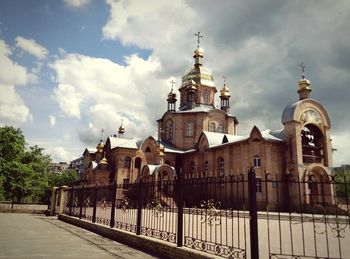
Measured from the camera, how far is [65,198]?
782 inches

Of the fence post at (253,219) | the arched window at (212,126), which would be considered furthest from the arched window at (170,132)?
the fence post at (253,219)

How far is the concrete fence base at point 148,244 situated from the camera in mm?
6527

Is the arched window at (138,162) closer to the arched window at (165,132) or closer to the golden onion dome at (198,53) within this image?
the arched window at (165,132)

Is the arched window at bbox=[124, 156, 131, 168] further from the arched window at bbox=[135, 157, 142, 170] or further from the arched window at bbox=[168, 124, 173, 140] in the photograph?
the arched window at bbox=[168, 124, 173, 140]

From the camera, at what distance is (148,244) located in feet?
26.6

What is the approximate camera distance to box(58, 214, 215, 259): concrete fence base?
21.4ft

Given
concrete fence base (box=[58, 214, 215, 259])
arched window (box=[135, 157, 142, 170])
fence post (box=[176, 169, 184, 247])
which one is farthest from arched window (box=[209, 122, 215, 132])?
fence post (box=[176, 169, 184, 247])

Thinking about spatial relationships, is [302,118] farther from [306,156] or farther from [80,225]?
[80,225]

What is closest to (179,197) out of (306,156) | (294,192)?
(294,192)

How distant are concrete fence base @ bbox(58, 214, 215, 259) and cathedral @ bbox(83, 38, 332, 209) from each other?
25.4 feet

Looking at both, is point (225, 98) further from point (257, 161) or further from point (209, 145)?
point (257, 161)

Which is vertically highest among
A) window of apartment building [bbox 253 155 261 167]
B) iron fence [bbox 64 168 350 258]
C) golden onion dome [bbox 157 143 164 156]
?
golden onion dome [bbox 157 143 164 156]

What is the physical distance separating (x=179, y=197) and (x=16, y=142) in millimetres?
23989

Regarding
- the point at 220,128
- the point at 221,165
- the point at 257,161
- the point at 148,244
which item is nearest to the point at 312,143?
the point at 257,161
